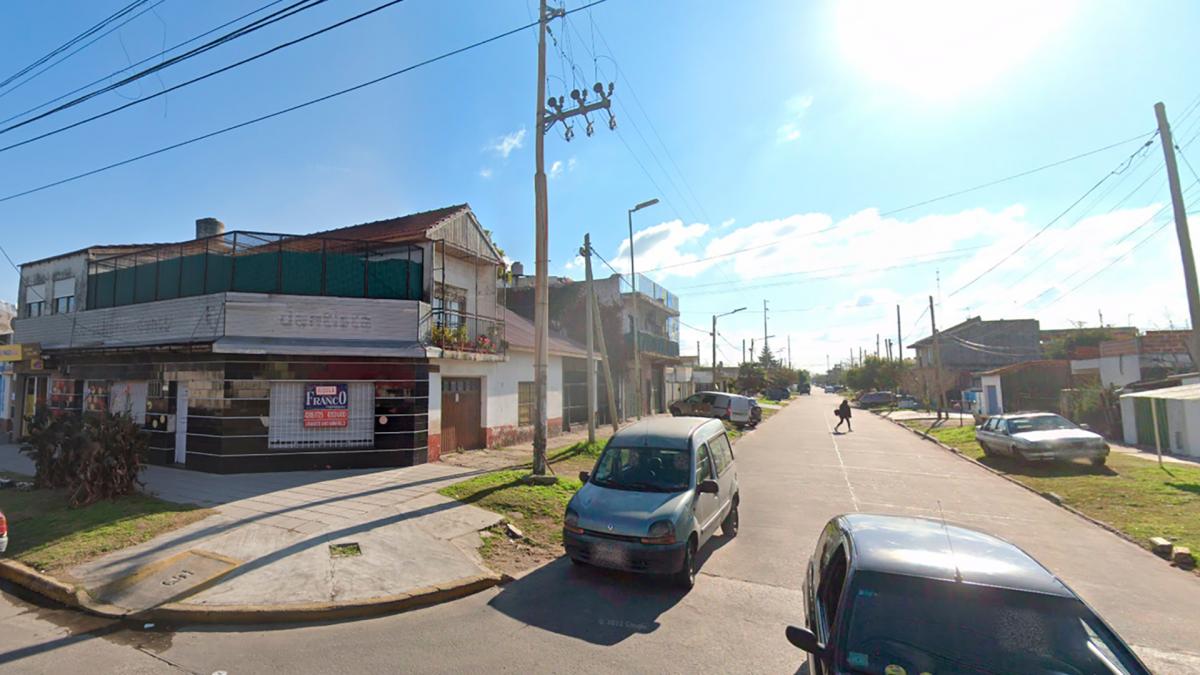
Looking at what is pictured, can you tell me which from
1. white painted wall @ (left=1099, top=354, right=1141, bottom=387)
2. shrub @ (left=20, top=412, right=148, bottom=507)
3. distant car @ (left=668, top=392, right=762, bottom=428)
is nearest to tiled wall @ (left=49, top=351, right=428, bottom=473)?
shrub @ (left=20, top=412, right=148, bottom=507)

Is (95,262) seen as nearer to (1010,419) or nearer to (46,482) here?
(46,482)

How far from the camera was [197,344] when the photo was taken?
11938 mm

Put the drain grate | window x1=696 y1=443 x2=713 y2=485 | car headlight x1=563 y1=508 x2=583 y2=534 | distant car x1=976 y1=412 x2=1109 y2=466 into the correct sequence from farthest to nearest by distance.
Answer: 1. distant car x1=976 y1=412 x2=1109 y2=466
2. window x1=696 y1=443 x2=713 y2=485
3. the drain grate
4. car headlight x1=563 y1=508 x2=583 y2=534

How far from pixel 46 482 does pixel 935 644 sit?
1436cm

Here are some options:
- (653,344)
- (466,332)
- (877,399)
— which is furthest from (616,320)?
(877,399)

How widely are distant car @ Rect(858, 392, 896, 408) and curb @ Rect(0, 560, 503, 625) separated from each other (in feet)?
180

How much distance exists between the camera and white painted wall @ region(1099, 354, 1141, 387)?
24125 millimetres

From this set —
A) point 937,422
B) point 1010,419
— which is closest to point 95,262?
point 1010,419

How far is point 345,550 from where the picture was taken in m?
6.95

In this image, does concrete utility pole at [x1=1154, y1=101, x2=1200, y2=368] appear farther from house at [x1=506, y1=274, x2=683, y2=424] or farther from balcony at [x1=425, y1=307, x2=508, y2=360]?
house at [x1=506, y1=274, x2=683, y2=424]

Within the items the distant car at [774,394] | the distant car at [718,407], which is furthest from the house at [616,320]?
the distant car at [774,394]

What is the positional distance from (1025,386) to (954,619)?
38799 millimetres

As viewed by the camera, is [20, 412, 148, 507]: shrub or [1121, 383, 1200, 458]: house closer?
[20, 412, 148, 507]: shrub

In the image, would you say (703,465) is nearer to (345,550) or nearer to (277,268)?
(345,550)
